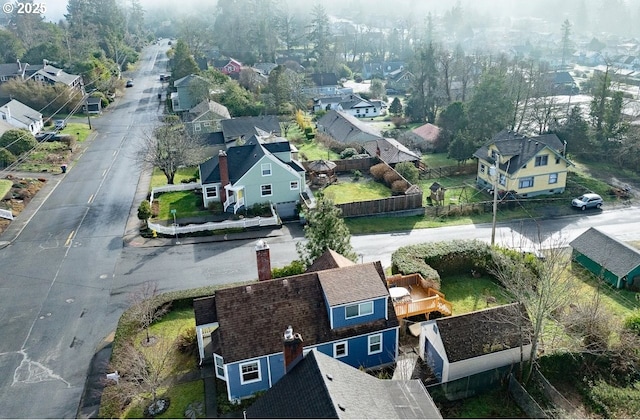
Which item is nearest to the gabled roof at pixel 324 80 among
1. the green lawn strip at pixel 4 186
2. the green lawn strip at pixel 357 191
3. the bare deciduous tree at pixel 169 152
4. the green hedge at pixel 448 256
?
the green lawn strip at pixel 357 191

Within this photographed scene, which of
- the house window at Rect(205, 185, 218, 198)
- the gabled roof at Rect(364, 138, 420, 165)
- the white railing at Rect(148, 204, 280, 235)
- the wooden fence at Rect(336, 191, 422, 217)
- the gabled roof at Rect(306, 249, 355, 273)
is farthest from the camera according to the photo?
the gabled roof at Rect(364, 138, 420, 165)

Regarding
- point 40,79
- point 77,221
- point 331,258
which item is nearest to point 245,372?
point 331,258

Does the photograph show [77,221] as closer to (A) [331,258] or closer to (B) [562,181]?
(A) [331,258]

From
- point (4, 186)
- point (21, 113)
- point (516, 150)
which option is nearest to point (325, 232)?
point (516, 150)

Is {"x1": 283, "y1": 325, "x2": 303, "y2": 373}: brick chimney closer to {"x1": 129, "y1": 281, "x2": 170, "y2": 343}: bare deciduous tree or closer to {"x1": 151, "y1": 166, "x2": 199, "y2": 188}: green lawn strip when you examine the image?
{"x1": 129, "y1": 281, "x2": 170, "y2": 343}: bare deciduous tree

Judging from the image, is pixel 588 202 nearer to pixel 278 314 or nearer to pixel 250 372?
pixel 278 314

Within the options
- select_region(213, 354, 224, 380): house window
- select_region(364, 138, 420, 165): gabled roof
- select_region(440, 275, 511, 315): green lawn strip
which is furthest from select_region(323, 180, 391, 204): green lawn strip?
select_region(213, 354, 224, 380): house window

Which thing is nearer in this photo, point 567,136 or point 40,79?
point 567,136
